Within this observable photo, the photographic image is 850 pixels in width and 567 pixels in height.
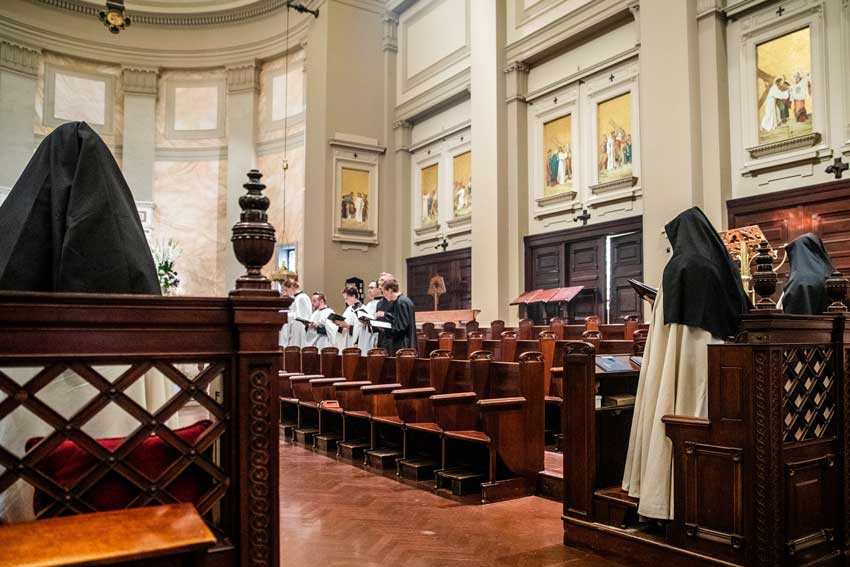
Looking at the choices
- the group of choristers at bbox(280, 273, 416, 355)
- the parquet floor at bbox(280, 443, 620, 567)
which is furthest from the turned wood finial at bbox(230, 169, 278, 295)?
the group of choristers at bbox(280, 273, 416, 355)

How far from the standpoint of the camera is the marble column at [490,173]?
39.9 ft

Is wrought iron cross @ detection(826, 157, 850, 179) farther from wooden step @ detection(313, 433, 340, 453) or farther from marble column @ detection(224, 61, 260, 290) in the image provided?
marble column @ detection(224, 61, 260, 290)

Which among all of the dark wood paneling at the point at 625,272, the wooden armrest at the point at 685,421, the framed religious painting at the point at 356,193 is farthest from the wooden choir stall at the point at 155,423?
the framed religious painting at the point at 356,193

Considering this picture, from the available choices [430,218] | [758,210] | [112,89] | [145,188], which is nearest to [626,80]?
[758,210]

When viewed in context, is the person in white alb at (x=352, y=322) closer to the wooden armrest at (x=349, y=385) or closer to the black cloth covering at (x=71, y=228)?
the wooden armrest at (x=349, y=385)

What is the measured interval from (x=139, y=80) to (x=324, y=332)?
10.4m

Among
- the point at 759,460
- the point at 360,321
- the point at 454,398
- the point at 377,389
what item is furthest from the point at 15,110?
the point at 759,460

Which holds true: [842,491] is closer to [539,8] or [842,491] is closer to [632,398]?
[632,398]

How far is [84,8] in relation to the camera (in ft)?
53.7

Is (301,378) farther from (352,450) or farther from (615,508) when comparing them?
(615,508)

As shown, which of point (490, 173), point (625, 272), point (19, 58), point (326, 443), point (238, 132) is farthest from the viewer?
point (238, 132)

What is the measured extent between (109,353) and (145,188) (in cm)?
1620

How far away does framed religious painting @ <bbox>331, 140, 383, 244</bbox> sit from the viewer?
14.8 meters

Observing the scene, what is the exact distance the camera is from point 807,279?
4742 millimetres
